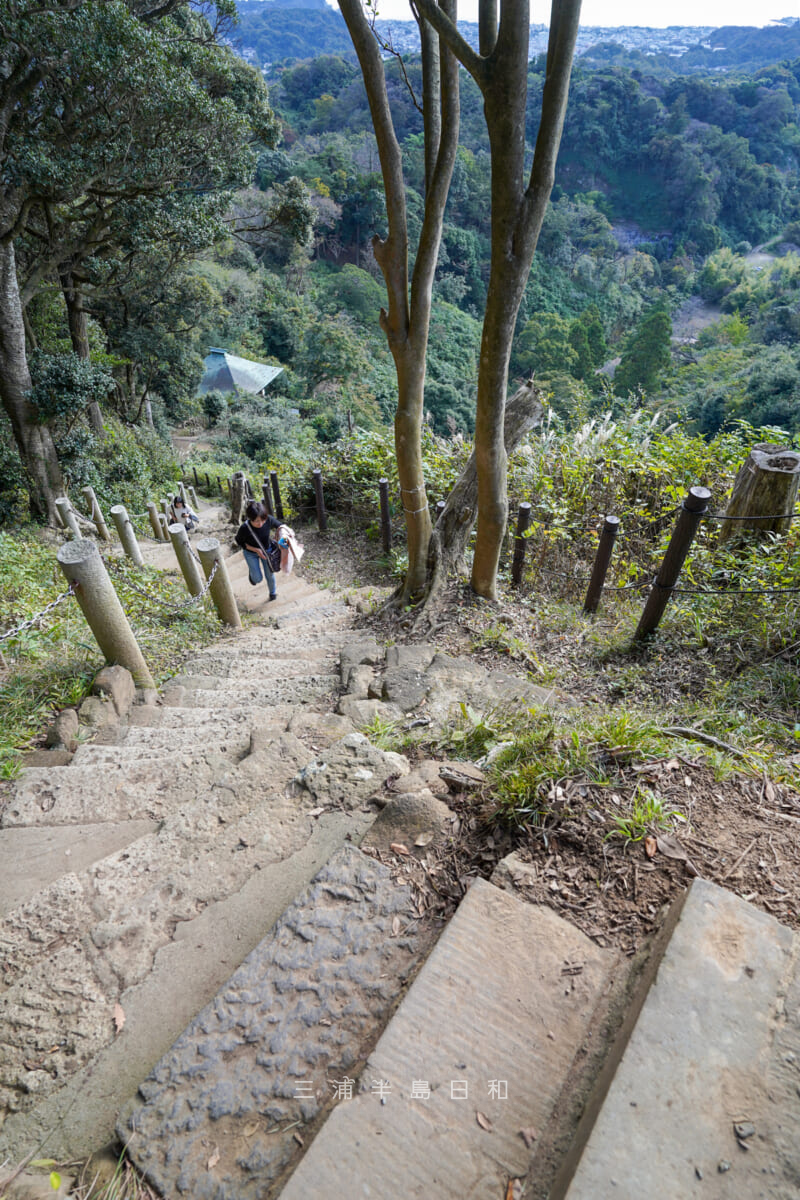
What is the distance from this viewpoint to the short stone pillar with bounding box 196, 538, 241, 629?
17.4 feet

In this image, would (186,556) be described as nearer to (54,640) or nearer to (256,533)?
(256,533)

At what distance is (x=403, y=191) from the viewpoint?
13.0ft

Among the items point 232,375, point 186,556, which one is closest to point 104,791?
point 186,556

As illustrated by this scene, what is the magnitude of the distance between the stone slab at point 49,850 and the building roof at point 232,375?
A: 23.7 m

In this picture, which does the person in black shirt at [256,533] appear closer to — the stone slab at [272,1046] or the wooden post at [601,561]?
the wooden post at [601,561]

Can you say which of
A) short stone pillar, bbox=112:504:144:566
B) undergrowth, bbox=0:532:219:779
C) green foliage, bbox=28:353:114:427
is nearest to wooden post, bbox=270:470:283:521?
short stone pillar, bbox=112:504:144:566

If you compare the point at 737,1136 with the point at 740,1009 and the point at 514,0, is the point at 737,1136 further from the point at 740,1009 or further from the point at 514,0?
the point at 514,0

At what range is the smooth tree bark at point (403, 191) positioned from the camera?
11.9 feet

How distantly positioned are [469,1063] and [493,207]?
3752 millimetres

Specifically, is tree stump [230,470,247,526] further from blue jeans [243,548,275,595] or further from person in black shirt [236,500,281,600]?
person in black shirt [236,500,281,600]

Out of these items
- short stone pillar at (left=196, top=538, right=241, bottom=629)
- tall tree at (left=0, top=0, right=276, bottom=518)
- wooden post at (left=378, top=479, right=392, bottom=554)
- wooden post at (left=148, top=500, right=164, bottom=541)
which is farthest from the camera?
wooden post at (left=148, top=500, right=164, bottom=541)

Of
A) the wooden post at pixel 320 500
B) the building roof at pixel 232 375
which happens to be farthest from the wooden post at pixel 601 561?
the building roof at pixel 232 375

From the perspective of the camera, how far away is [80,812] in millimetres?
2648

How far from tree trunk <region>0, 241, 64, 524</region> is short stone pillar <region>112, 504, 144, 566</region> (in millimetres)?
3388
